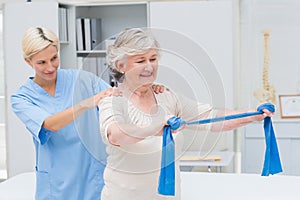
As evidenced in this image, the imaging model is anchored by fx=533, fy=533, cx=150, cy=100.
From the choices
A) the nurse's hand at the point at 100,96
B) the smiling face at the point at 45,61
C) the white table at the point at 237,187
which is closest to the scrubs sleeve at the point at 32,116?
the smiling face at the point at 45,61

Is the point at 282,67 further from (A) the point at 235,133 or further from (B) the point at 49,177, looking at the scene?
(B) the point at 49,177

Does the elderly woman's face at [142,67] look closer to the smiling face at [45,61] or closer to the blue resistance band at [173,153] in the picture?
the blue resistance band at [173,153]

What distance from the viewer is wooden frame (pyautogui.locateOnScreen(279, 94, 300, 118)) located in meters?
3.84

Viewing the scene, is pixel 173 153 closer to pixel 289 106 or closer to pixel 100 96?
pixel 100 96

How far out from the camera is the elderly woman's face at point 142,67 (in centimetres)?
141

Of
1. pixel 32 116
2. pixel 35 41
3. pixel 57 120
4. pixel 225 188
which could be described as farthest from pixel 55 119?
pixel 225 188

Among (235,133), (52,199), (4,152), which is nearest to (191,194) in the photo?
(52,199)

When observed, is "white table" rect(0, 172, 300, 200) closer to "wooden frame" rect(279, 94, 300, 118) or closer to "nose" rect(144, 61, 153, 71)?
"nose" rect(144, 61, 153, 71)

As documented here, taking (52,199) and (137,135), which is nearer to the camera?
(137,135)

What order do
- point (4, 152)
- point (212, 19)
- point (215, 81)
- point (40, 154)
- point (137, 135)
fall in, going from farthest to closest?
point (4, 152) < point (212, 19) < point (40, 154) < point (215, 81) < point (137, 135)

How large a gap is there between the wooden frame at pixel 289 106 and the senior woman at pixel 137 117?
2.37 metres

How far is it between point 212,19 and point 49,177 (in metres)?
2.23

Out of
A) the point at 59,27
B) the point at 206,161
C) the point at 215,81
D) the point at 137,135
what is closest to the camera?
the point at 137,135

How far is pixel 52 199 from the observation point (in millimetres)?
2020
